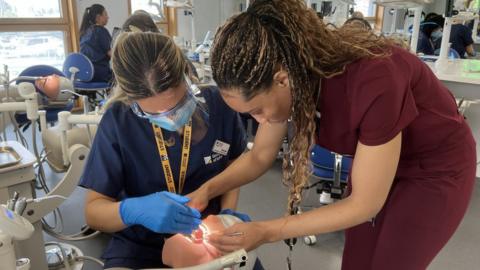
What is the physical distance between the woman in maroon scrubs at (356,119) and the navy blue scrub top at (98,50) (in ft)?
11.8

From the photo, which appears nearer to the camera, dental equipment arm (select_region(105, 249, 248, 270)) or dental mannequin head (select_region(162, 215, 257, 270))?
dental equipment arm (select_region(105, 249, 248, 270))

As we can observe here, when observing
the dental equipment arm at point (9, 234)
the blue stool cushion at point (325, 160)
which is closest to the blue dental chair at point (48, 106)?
the blue stool cushion at point (325, 160)

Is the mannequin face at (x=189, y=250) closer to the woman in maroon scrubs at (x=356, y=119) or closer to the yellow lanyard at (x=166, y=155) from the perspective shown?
the woman in maroon scrubs at (x=356, y=119)

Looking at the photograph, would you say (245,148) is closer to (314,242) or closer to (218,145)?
(218,145)

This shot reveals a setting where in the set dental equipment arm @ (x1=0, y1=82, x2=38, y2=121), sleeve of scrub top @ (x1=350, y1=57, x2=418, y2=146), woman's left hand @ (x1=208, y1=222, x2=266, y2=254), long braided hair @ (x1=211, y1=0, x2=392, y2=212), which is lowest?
woman's left hand @ (x1=208, y1=222, x2=266, y2=254)

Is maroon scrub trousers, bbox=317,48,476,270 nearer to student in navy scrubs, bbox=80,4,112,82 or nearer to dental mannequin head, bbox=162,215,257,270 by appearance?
dental mannequin head, bbox=162,215,257,270

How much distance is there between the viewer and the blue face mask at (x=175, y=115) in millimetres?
1113

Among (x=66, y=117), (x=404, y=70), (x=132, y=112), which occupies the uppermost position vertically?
(x=404, y=70)

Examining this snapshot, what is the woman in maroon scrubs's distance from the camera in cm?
78

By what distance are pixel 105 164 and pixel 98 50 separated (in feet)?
11.5

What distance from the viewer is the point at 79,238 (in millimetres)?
2070

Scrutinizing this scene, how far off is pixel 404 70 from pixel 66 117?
4.35 feet

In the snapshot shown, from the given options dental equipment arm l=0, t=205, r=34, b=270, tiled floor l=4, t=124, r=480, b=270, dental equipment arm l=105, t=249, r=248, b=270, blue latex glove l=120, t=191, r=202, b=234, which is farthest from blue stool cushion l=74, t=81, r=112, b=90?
dental equipment arm l=105, t=249, r=248, b=270

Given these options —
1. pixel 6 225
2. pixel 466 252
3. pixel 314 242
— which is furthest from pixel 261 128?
pixel 466 252
